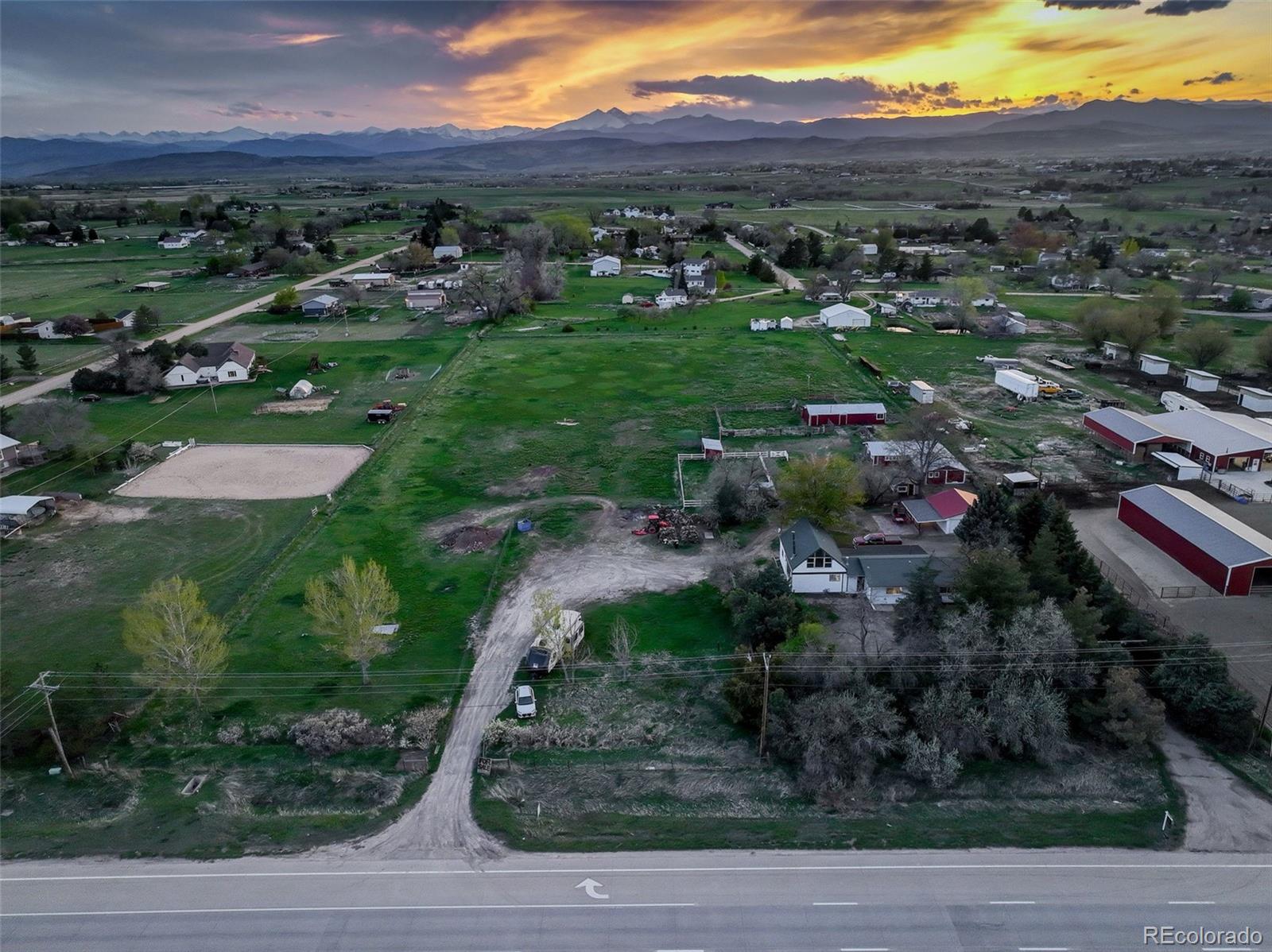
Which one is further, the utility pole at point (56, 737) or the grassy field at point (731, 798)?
the utility pole at point (56, 737)

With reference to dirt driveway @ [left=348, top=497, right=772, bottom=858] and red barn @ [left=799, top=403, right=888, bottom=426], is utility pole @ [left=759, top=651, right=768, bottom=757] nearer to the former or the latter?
dirt driveway @ [left=348, top=497, right=772, bottom=858]

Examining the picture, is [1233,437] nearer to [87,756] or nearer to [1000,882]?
[1000,882]

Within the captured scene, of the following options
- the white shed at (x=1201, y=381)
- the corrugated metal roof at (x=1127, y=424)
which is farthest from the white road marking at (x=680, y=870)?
the white shed at (x=1201, y=381)

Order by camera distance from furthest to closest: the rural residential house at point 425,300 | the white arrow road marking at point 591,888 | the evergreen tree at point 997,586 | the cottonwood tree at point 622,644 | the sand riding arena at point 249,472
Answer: the rural residential house at point 425,300
the sand riding arena at point 249,472
the cottonwood tree at point 622,644
the evergreen tree at point 997,586
the white arrow road marking at point 591,888

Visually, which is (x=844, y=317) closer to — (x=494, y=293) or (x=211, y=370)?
(x=494, y=293)

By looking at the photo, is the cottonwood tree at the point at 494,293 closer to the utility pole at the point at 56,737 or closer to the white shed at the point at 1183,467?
the white shed at the point at 1183,467

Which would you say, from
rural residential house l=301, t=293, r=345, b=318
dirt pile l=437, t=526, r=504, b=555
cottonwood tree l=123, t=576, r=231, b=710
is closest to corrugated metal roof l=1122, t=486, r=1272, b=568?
dirt pile l=437, t=526, r=504, b=555

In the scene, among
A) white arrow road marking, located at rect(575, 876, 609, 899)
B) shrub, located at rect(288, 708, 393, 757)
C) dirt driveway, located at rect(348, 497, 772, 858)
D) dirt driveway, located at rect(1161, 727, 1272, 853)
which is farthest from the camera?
shrub, located at rect(288, 708, 393, 757)
